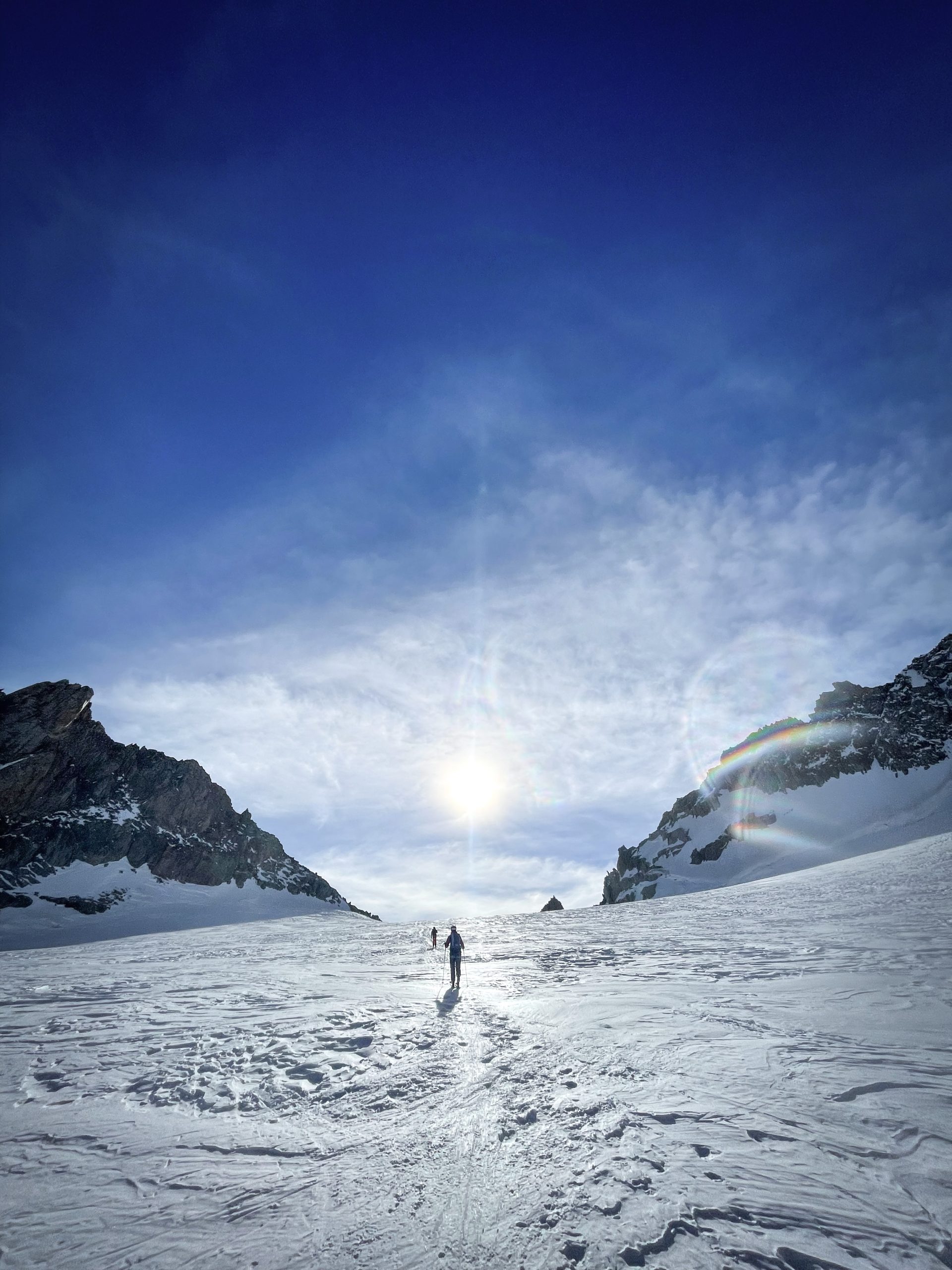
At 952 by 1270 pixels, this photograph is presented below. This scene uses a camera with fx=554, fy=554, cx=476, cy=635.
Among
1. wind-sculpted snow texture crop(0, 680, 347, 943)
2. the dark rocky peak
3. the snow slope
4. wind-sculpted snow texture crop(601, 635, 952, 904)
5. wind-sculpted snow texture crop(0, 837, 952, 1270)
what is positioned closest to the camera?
wind-sculpted snow texture crop(0, 837, 952, 1270)

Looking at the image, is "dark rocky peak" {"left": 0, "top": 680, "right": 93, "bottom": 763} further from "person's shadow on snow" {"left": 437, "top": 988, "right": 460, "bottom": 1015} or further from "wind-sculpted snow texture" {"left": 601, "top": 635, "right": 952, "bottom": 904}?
"wind-sculpted snow texture" {"left": 601, "top": 635, "right": 952, "bottom": 904}

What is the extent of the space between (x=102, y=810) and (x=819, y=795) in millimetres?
95579

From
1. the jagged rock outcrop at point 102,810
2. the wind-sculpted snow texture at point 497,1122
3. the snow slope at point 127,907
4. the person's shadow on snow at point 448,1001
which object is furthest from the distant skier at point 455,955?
the jagged rock outcrop at point 102,810

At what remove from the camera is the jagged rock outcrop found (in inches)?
2400

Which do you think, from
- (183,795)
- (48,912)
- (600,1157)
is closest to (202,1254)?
(600,1157)

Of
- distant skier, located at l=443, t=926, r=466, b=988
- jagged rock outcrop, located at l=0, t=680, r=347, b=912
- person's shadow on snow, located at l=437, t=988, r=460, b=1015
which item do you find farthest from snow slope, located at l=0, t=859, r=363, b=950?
person's shadow on snow, located at l=437, t=988, r=460, b=1015

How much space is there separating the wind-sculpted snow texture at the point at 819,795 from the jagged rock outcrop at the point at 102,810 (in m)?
52.6

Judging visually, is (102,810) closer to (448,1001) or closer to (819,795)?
(448,1001)

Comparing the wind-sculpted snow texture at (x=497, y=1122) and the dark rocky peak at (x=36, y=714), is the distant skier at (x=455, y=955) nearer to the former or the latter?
the wind-sculpted snow texture at (x=497, y=1122)

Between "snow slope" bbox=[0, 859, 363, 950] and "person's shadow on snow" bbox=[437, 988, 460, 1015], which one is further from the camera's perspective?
"snow slope" bbox=[0, 859, 363, 950]

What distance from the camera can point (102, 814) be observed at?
223ft

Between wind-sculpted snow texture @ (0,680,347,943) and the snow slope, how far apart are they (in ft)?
1.88

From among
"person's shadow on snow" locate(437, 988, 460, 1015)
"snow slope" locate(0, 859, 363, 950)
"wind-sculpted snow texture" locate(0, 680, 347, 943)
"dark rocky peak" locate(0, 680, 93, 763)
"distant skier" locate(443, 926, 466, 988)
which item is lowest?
"snow slope" locate(0, 859, 363, 950)

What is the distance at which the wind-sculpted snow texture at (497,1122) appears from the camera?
4211 millimetres
